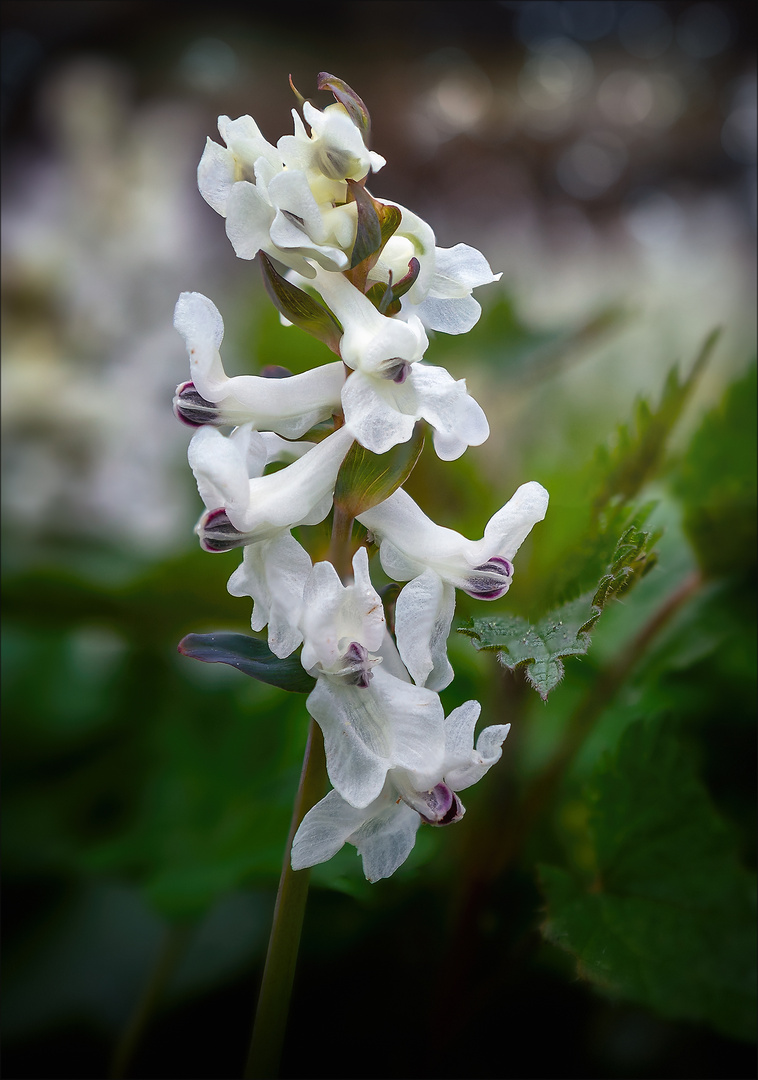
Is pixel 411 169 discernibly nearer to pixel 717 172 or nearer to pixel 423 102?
pixel 423 102

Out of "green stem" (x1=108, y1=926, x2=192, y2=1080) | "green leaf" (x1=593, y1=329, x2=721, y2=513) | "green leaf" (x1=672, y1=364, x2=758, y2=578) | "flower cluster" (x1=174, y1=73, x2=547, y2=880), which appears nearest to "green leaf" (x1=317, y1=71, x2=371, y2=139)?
"flower cluster" (x1=174, y1=73, x2=547, y2=880)

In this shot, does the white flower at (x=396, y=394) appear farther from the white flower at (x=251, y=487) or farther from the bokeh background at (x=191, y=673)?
the bokeh background at (x=191, y=673)

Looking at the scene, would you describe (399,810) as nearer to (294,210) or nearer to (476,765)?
(476,765)

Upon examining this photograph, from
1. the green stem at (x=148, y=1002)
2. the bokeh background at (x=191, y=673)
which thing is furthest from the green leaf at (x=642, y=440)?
the green stem at (x=148, y=1002)

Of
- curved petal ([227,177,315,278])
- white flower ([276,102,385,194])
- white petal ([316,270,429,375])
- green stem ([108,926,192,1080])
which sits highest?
white flower ([276,102,385,194])

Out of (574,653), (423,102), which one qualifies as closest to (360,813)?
(574,653)

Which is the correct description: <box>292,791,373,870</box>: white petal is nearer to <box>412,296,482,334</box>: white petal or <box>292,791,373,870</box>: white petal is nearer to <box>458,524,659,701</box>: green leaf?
<box>458,524,659,701</box>: green leaf
